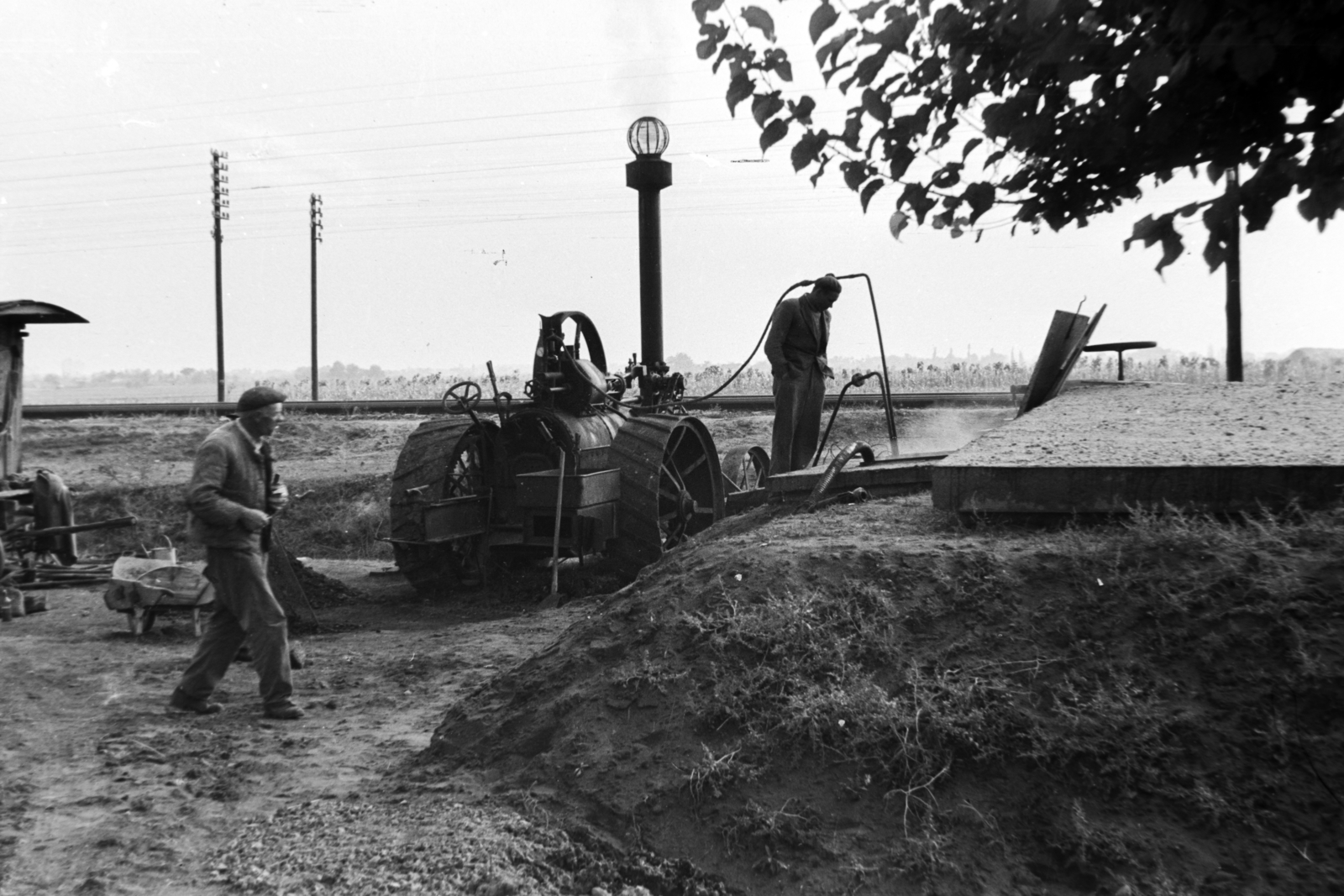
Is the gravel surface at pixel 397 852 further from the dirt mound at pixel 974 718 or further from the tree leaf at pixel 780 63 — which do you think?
the tree leaf at pixel 780 63

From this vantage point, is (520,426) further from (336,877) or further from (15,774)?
(336,877)

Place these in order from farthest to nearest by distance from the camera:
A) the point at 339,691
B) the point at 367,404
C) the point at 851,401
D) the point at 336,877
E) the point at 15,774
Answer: the point at 367,404 → the point at 851,401 → the point at 339,691 → the point at 15,774 → the point at 336,877

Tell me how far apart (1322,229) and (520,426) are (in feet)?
22.9

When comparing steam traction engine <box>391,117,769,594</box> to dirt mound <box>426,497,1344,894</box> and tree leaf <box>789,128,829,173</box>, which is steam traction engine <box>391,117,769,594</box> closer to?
dirt mound <box>426,497,1344,894</box>

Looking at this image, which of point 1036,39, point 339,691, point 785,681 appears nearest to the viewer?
point 1036,39

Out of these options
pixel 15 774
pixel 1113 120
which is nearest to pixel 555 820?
pixel 15 774

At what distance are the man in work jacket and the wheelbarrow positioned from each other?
4.57 m

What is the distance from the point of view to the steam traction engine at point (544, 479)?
30.5ft

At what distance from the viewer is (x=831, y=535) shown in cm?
558

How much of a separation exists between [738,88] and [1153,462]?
2.41 meters

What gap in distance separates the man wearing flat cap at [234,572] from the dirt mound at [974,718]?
1504 mm

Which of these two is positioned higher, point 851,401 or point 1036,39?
point 1036,39

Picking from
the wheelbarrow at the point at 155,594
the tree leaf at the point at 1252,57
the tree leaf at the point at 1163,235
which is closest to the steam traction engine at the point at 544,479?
the wheelbarrow at the point at 155,594

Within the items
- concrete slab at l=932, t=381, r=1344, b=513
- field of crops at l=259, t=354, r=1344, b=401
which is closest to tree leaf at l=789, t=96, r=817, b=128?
concrete slab at l=932, t=381, r=1344, b=513
